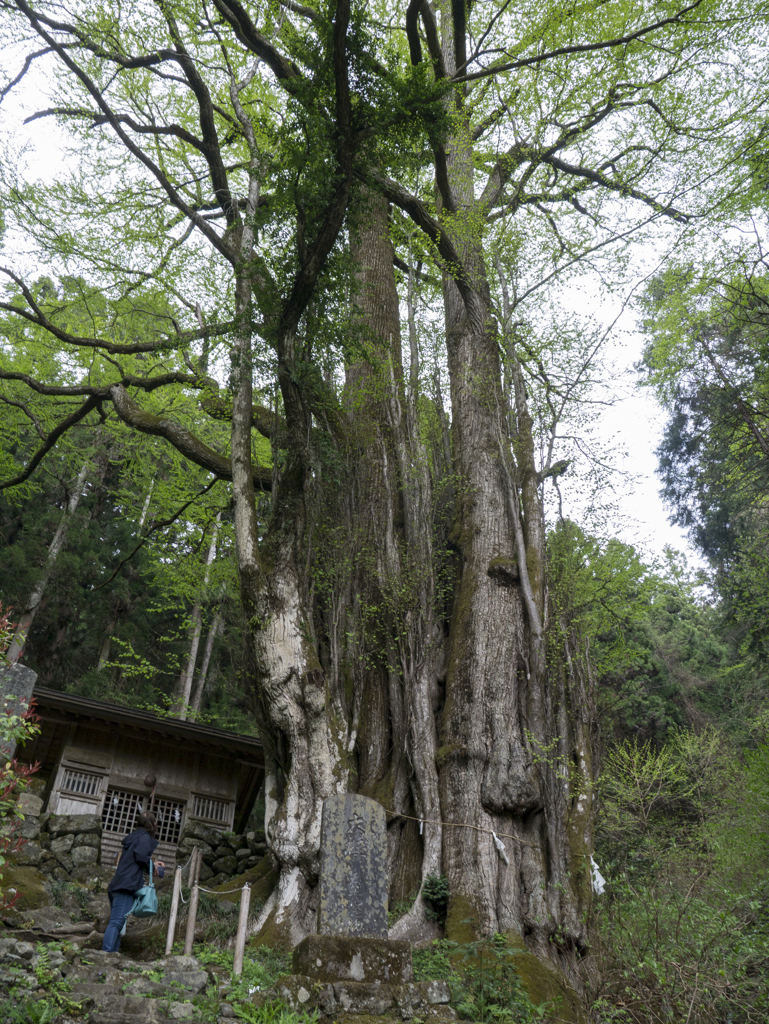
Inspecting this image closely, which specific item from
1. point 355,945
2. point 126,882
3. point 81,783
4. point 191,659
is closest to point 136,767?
point 81,783

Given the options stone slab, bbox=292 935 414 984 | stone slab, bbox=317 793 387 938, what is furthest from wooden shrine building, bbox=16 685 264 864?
stone slab, bbox=292 935 414 984

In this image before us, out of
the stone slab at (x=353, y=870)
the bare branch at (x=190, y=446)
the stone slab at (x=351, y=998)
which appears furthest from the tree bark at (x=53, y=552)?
the stone slab at (x=351, y=998)

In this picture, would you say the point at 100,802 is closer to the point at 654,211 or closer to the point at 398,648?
the point at 398,648

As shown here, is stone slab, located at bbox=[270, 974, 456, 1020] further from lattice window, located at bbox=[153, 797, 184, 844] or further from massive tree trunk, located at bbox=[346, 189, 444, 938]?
lattice window, located at bbox=[153, 797, 184, 844]

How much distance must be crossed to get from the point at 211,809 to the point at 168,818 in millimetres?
668

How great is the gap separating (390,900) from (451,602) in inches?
129

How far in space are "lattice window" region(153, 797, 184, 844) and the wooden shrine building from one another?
0.05 feet

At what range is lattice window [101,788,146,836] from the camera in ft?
33.8

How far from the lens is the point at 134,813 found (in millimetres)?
10562

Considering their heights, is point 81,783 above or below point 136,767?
below

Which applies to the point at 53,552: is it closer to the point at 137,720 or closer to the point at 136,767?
the point at 136,767

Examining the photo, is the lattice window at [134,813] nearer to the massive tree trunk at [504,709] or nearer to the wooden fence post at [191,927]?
the wooden fence post at [191,927]

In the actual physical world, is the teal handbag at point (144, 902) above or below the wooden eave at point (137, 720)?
below

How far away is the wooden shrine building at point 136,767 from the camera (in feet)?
32.8
